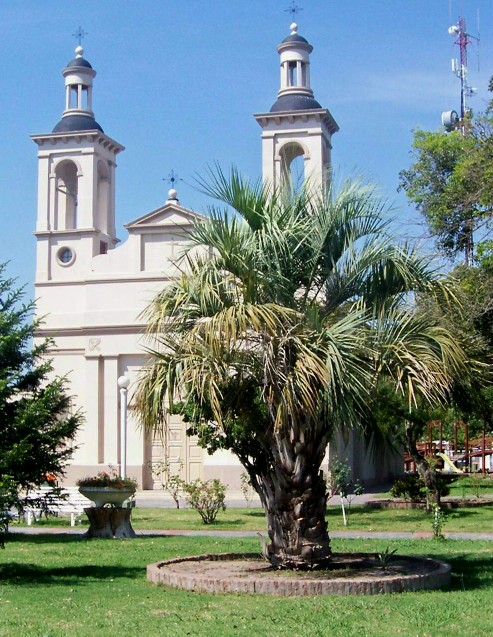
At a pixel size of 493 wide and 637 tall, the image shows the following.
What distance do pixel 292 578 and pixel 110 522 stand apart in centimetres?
864

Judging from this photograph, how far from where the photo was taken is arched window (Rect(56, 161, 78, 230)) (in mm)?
39156

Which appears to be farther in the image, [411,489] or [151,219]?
[151,219]

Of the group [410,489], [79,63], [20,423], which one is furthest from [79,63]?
[20,423]

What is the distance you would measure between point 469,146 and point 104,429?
53.3ft

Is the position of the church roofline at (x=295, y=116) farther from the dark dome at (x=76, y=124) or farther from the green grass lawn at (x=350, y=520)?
the green grass lawn at (x=350, y=520)

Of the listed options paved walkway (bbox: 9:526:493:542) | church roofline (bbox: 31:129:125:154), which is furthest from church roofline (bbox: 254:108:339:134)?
paved walkway (bbox: 9:526:493:542)

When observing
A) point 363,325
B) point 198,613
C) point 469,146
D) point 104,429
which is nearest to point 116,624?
point 198,613

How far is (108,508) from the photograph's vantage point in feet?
66.5

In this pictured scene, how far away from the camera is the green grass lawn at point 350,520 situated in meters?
21.7

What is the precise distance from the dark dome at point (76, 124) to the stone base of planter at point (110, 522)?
71.5ft

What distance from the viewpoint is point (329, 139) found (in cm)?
3772

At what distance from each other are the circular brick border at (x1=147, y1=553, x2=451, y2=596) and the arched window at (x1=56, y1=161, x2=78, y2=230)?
26.5m

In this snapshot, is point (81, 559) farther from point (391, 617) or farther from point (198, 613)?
point (391, 617)

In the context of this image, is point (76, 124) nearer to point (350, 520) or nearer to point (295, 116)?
point (295, 116)
